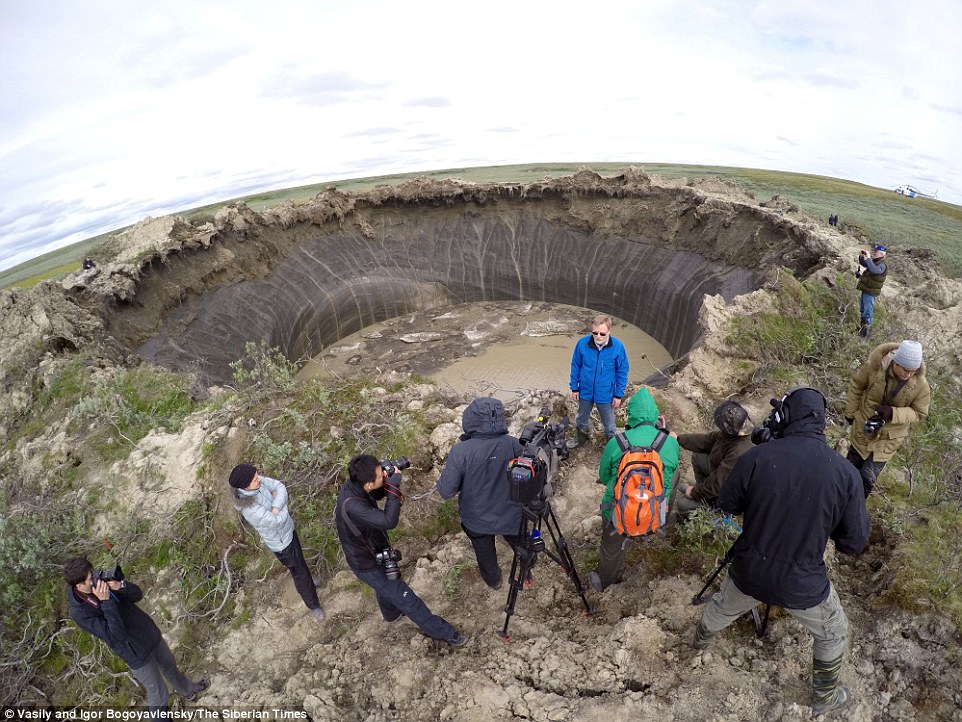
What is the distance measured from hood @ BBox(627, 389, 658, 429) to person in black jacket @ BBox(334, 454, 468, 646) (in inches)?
71.1

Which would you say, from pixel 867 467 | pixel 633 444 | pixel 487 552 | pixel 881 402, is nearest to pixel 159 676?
pixel 487 552

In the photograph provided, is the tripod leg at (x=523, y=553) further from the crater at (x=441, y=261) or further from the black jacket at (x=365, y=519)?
the crater at (x=441, y=261)

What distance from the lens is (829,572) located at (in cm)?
395

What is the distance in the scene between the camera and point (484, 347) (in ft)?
51.2

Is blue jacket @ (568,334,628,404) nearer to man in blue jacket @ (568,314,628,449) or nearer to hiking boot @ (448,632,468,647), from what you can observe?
man in blue jacket @ (568,314,628,449)

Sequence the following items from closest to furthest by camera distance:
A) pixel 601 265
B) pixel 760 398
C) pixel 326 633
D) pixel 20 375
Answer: pixel 326 633 < pixel 760 398 < pixel 20 375 < pixel 601 265

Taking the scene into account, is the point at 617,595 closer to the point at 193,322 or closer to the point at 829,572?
the point at 829,572

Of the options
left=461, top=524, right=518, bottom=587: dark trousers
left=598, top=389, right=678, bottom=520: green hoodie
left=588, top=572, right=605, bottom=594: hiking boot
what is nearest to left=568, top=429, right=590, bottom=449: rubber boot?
left=588, top=572, right=605, bottom=594: hiking boot

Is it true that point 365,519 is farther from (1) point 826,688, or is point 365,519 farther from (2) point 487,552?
(1) point 826,688

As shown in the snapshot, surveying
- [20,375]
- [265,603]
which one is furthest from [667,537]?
[20,375]

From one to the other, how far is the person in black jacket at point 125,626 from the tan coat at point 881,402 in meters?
6.23

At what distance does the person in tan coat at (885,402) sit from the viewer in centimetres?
406

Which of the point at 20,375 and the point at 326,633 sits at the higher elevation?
the point at 20,375

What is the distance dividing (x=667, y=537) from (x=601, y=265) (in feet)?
48.2
